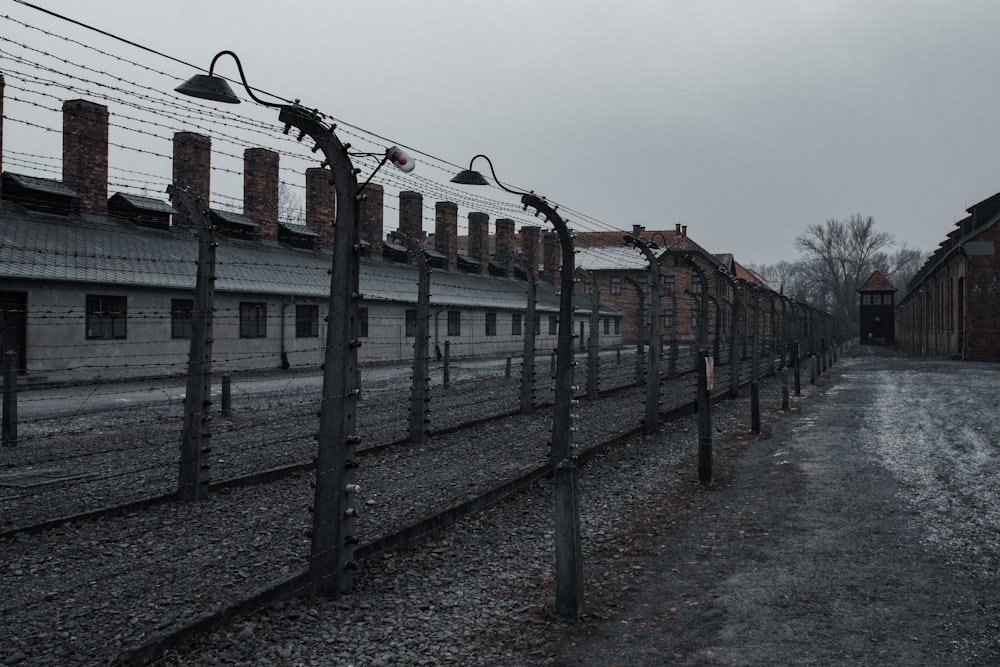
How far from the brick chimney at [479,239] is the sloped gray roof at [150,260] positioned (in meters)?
10.4

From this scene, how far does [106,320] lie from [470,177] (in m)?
17.3

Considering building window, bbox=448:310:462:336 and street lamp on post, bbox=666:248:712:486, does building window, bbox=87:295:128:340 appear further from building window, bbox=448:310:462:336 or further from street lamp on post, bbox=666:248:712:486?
street lamp on post, bbox=666:248:712:486

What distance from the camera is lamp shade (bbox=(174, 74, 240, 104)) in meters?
4.80

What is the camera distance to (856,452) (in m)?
10.9

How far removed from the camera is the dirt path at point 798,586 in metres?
4.29

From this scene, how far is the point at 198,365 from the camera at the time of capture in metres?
7.30

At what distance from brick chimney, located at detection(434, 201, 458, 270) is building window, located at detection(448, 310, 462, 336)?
668 centimetres

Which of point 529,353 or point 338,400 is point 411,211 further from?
point 338,400

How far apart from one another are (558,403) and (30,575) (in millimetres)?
4943

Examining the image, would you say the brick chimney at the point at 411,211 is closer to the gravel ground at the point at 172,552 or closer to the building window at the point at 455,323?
the building window at the point at 455,323

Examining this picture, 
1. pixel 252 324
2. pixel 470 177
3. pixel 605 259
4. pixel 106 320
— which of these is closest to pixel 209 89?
pixel 470 177

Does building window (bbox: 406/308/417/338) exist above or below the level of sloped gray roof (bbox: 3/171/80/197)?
below

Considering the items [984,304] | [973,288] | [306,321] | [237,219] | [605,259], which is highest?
[605,259]

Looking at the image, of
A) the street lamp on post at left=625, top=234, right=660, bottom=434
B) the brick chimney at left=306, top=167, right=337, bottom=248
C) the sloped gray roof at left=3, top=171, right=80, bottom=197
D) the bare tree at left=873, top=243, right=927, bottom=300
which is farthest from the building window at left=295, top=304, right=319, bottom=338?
the bare tree at left=873, top=243, right=927, bottom=300
